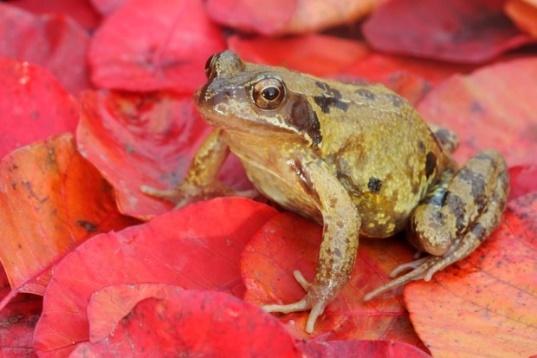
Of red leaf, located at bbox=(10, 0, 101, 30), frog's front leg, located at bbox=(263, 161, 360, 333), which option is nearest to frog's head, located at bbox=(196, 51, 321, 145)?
frog's front leg, located at bbox=(263, 161, 360, 333)

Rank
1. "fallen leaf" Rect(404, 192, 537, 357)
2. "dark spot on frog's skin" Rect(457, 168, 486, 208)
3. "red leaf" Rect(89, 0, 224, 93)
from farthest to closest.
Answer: "red leaf" Rect(89, 0, 224, 93) → "dark spot on frog's skin" Rect(457, 168, 486, 208) → "fallen leaf" Rect(404, 192, 537, 357)

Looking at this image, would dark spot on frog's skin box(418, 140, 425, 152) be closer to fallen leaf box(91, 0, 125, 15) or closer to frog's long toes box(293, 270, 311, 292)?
frog's long toes box(293, 270, 311, 292)

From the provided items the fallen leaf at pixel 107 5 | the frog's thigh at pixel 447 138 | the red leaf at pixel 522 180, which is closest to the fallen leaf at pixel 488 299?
the red leaf at pixel 522 180

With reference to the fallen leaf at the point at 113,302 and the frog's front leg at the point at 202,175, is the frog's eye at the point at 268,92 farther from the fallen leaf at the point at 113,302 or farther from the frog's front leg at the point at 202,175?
the fallen leaf at the point at 113,302

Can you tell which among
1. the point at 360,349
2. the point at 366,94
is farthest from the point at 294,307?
the point at 366,94

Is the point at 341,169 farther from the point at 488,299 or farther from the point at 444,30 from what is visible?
the point at 444,30

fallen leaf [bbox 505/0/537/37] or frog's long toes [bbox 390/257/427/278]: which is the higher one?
fallen leaf [bbox 505/0/537/37]
